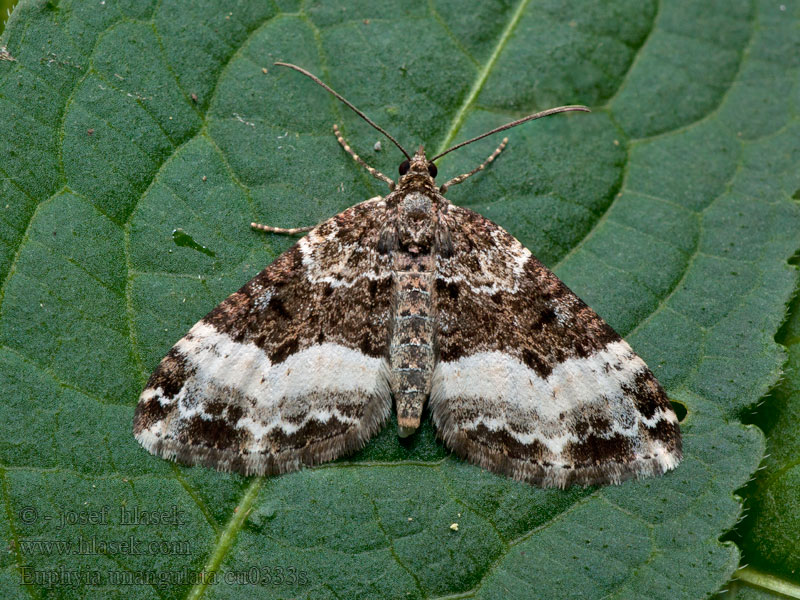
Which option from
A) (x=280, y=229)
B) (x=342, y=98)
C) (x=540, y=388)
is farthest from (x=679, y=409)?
(x=342, y=98)

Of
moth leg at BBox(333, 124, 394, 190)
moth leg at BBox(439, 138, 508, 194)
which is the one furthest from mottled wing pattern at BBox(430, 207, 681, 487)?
moth leg at BBox(333, 124, 394, 190)

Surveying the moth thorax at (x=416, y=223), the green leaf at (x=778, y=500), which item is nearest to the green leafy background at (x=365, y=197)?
the green leaf at (x=778, y=500)

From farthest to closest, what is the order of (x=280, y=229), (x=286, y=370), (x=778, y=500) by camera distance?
(x=280, y=229)
(x=778, y=500)
(x=286, y=370)

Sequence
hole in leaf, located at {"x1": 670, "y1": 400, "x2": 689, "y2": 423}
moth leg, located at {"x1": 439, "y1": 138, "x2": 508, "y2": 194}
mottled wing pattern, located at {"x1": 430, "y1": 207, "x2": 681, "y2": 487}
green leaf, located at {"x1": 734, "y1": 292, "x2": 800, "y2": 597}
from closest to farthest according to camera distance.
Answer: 1. mottled wing pattern, located at {"x1": 430, "y1": 207, "x2": 681, "y2": 487}
2. green leaf, located at {"x1": 734, "y1": 292, "x2": 800, "y2": 597}
3. hole in leaf, located at {"x1": 670, "y1": 400, "x2": 689, "y2": 423}
4. moth leg, located at {"x1": 439, "y1": 138, "x2": 508, "y2": 194}

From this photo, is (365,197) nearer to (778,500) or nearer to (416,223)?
(416,223)

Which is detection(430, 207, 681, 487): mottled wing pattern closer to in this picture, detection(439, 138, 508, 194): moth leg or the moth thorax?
the moth thorax

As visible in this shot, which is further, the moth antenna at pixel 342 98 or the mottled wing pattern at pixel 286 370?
the moth antenna at pixel 342 98

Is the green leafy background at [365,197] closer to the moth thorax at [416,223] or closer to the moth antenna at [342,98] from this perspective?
the moth antenna at [342,98]
